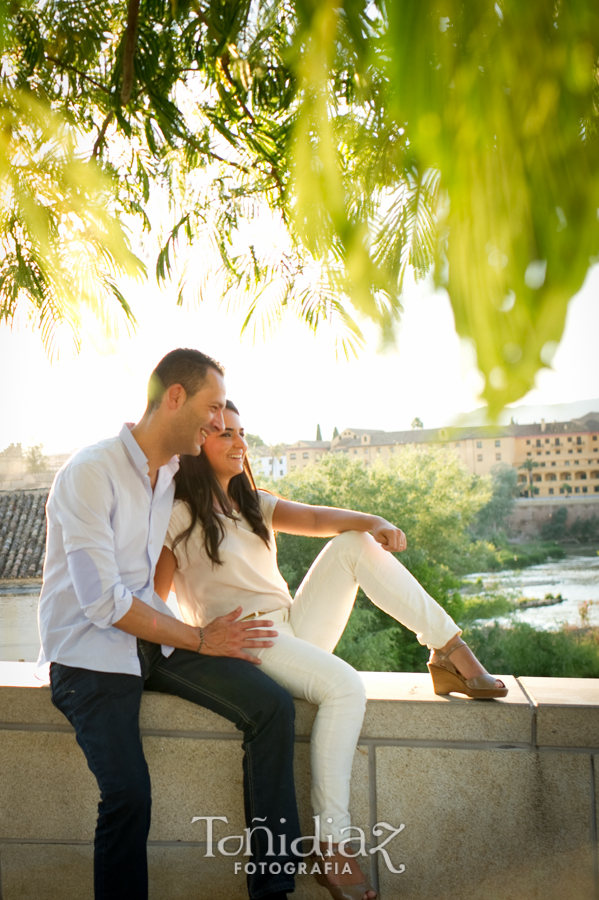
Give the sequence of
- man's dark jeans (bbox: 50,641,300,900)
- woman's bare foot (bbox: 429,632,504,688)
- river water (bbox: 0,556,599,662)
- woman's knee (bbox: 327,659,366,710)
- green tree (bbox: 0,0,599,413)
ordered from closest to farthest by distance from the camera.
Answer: green tree (bbox: 0,0,599,413), man's dark jeans (bbox: 50,641,300,900), woman's knee (bbox: 327,659,366,710), woman's bare foot (bbox: 429,632,504,688), river water (bbox: 0,556,599,662)

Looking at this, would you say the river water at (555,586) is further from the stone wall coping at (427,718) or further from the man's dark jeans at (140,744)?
the man's dark jeans at (140,744)

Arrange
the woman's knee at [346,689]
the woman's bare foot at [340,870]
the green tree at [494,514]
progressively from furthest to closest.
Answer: the green tree at [494,514] → the woman's knee at [346,689] → the woman's bare foot at [340,870]

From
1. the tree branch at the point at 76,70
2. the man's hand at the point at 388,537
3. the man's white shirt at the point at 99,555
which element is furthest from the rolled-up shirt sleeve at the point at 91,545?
the tree branch at the point at 76,70

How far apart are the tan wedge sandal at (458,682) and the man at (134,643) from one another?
399 millimetres

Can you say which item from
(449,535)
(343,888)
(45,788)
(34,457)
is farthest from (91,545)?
(449,535)

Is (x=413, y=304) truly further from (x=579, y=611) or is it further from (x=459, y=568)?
(x=579, y=611)

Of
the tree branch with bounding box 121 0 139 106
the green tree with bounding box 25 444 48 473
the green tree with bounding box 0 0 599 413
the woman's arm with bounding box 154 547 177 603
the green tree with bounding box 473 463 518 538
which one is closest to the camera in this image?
the green tree with bounding box 0 0 599 413

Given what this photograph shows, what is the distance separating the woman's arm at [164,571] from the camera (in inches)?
67.2

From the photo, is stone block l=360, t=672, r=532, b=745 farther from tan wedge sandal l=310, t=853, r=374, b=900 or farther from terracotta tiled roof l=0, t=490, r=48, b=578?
terracotta tiled roof l=0, t=490, r=48, b=578

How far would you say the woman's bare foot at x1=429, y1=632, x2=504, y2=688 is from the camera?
63.0 inches

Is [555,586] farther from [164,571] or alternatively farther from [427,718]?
[164,571]

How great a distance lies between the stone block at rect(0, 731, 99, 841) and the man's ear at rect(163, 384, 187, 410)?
0.81 m

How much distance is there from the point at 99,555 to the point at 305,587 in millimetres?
580

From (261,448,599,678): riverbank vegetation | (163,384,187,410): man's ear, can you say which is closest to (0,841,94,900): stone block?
(163,384,187,410): man's ear
